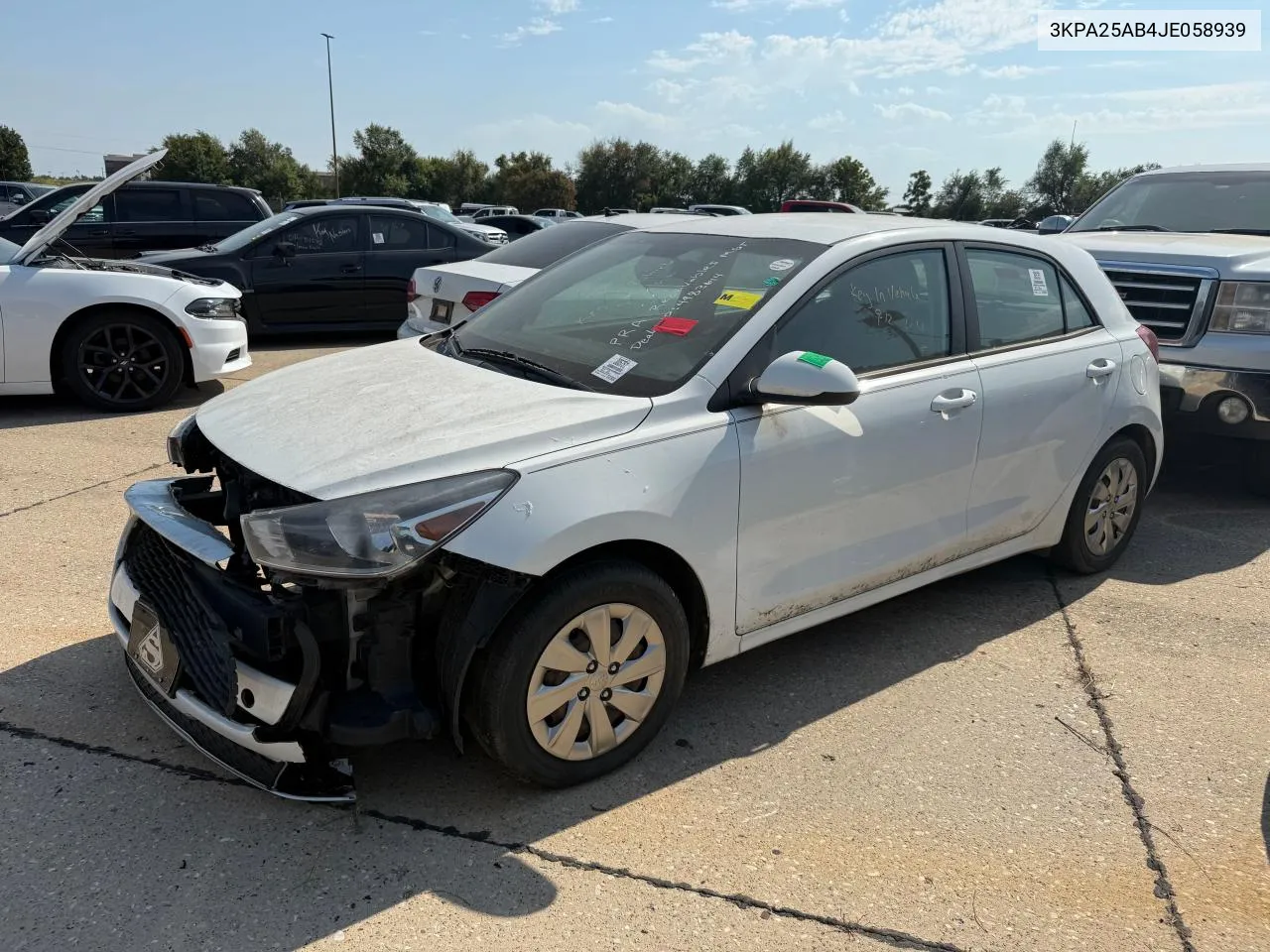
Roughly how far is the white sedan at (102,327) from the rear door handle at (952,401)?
542cm

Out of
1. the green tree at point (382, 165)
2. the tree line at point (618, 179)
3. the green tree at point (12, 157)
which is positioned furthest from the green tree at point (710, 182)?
the green tree at point (12, 157)

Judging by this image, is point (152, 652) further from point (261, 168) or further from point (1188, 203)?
point (261, 168)

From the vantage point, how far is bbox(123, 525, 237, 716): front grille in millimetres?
2578

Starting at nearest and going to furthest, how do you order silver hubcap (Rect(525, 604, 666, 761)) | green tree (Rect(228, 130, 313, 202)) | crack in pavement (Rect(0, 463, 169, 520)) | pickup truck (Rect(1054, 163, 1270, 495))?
1. silver hubcap (Rect(525, 604, 666, 761))
2. crack in pavement (Rect(0, 463, 169, 520))
3. pickup truck (Rect(1054, 163, 1270, 495))
4. green tree (Rect(228, 130, 313, 202))

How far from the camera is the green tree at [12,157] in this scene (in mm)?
60688

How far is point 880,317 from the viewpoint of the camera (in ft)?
11.7

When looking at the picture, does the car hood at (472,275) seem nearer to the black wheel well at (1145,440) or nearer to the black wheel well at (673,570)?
the black wheel well at (1145,440)

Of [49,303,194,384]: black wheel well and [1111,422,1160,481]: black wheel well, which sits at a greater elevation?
[49,303,194,384]: black wheel well

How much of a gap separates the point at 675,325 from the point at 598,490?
33.6 inches

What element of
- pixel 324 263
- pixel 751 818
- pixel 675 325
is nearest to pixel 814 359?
pixel 675 325

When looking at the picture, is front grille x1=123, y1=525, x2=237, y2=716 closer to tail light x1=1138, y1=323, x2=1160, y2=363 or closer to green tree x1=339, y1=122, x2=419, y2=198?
tail light x1=1138, y1=323, x2=1160, y2=363

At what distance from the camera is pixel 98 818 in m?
2.70

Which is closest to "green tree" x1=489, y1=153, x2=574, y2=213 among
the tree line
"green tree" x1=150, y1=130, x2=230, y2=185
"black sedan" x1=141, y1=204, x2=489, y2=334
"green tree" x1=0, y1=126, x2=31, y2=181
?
the tree line

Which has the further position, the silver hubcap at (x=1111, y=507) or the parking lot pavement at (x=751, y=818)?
the silver hubcap at (x=1111, y=507)
